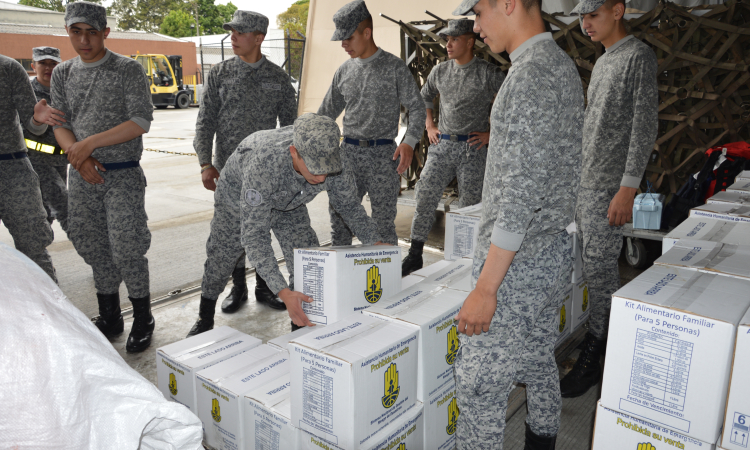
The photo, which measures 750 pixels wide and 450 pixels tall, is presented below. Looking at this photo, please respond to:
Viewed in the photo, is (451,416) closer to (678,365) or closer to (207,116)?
(678,365)

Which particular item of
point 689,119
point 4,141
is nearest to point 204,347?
point 4,141

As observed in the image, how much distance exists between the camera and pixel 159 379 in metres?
2.10

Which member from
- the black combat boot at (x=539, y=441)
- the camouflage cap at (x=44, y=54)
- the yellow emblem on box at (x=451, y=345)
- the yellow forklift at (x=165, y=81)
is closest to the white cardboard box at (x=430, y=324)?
the yellow emblem on box at (x=451, y=345)

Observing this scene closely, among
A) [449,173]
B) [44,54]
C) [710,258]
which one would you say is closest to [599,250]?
[710,258]

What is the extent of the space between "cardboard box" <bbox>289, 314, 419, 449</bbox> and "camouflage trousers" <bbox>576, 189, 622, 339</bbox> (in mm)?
1102

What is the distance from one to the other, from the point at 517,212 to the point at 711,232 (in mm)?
1063

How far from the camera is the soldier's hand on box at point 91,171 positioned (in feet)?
8.07

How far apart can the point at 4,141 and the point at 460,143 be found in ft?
8.79

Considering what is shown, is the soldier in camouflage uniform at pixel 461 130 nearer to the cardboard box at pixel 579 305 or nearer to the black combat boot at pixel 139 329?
the cardboard box at pixel 579 305

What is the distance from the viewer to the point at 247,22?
117 inches

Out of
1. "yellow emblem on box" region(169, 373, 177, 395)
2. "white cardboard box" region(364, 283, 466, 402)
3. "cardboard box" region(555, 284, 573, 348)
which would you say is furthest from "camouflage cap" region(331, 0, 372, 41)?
"yellow emblem on box" region(169, 373, 177, 395)

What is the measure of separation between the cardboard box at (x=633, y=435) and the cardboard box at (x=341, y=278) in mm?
950

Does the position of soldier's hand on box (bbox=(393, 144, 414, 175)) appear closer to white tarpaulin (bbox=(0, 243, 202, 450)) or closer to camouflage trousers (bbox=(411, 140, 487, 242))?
camouflage trousers (bbox=(411, 140, 487, 242))

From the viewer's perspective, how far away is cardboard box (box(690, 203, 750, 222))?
1.94 meters
